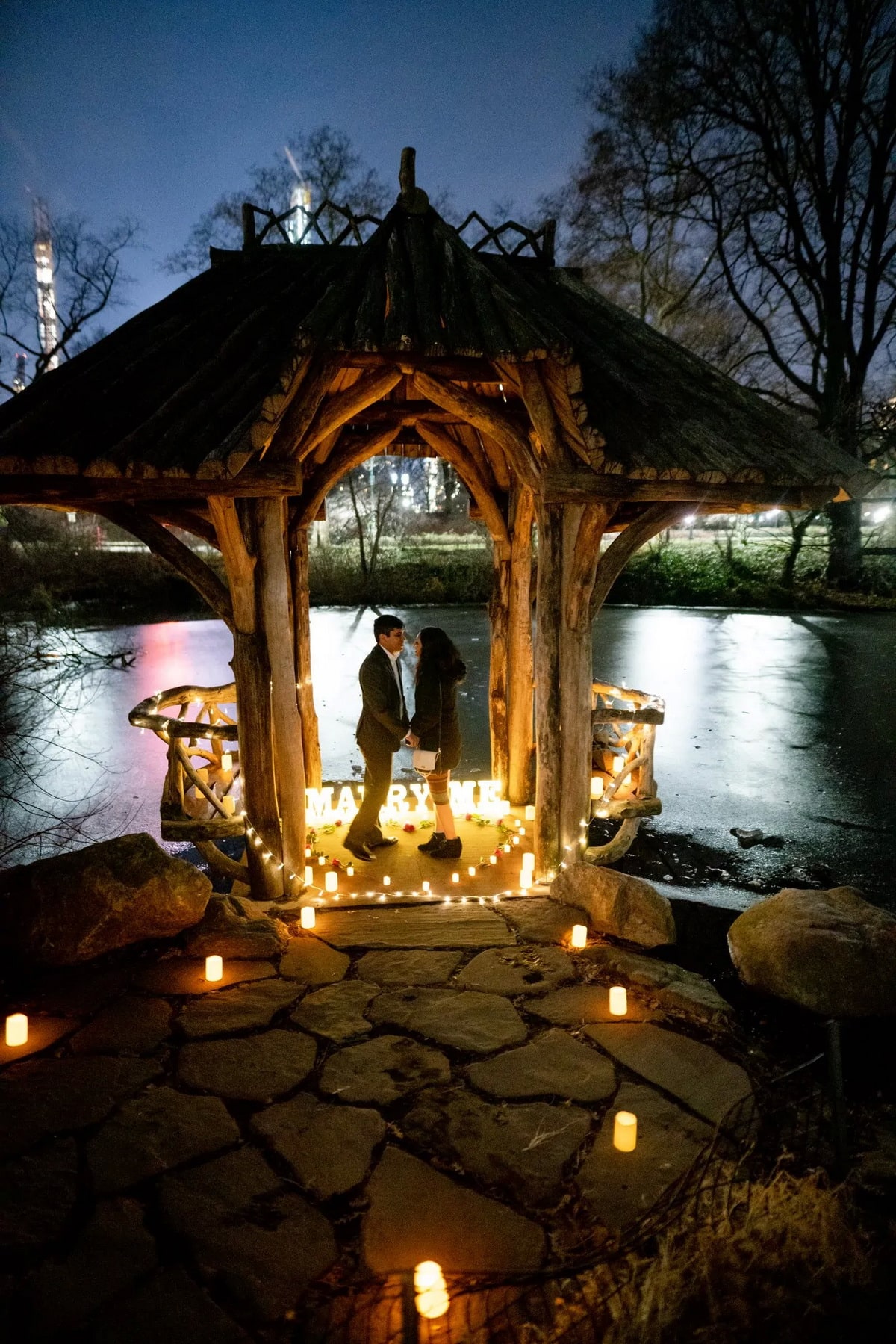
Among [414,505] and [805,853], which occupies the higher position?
[414,505]

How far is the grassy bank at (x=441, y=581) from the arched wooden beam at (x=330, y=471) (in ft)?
58.9

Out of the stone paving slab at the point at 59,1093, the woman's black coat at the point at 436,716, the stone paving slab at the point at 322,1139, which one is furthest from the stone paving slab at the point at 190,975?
the woman's black coat at the point at 436,716

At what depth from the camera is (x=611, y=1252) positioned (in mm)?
2426

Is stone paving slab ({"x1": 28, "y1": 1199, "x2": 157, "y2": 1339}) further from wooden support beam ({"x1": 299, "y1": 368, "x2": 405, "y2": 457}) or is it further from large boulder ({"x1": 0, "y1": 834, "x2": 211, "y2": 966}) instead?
wooden support beam ({"x1": 299, "y1": 368, "x2": 405, "y2": 457})

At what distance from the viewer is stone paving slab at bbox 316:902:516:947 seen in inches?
189

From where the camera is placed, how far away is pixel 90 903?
426cm

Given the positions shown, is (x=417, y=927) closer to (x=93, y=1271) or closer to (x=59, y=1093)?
(x=59, y=1093)

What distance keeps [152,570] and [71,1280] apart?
2727 centimetres

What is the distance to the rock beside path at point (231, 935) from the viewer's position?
14.9ft

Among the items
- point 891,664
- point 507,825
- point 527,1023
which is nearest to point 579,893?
point 527,1023

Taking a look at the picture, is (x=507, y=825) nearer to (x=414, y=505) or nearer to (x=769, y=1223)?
(x=769, y=1223)

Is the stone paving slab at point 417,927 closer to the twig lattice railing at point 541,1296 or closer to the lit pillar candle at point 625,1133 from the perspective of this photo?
the lit pillar candle at point 625,1133

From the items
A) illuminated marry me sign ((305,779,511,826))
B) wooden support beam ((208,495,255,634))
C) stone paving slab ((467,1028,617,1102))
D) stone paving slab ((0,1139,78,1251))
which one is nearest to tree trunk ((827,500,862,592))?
illuminated marry me sign ((305,779,511,826))

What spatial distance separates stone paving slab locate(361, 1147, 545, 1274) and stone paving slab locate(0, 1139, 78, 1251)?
44.7 inches
